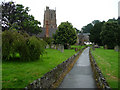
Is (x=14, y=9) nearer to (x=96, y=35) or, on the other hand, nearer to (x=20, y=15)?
(x=20, y=15)

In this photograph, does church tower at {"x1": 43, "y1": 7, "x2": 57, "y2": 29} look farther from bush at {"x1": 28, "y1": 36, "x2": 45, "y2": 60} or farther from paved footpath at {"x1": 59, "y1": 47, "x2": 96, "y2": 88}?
paved footpath at {"x1": 59, "y1": 47, "x2": 96, "y2": 88}

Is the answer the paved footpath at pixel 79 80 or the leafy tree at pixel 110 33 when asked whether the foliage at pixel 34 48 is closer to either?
the paved footpath at pixel 79 80

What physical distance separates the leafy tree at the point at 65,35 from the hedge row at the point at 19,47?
30675 mm

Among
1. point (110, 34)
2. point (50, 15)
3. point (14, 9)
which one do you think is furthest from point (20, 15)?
point (50, 15)

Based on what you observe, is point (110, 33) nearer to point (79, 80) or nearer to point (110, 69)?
point (110, 69)

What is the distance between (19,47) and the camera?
19.5 meters

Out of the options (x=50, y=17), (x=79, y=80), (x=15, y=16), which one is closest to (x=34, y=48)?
(x=79, y=80)

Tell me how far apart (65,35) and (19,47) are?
33259mm

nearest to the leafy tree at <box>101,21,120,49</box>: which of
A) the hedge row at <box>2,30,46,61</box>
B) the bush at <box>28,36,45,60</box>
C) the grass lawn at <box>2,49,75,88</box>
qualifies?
the bush at <box>28,36,45,60</box>

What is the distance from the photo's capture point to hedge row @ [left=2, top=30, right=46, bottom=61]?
1867 cm

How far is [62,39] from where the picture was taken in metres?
51.1

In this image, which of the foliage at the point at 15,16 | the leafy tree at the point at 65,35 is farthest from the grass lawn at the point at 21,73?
the leafy tree at the point at 65,35

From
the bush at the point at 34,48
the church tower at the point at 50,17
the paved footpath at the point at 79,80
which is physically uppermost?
the church tower at the point at 50,17

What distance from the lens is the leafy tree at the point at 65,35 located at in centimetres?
5175
